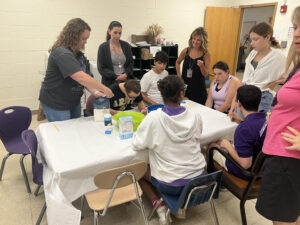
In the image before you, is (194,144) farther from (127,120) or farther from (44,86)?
(44,86)

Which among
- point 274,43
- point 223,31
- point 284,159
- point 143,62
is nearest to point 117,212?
point 284,159

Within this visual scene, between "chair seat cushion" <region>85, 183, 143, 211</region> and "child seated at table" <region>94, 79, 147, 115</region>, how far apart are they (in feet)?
2.66

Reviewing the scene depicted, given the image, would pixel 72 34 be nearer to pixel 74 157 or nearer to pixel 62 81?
pixel 62 81

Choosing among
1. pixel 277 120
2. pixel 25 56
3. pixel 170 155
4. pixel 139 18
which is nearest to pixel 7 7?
pixel 25 56

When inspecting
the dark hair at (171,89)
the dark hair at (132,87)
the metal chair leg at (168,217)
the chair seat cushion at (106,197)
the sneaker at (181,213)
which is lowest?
the metal chair leg at (168,217)

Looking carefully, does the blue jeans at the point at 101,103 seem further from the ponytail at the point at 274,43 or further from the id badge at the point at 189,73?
the ponytail at the point at 274,43

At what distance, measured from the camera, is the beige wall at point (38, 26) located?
3.56 meters

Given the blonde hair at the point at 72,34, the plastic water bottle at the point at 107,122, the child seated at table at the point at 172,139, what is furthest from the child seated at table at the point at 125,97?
the child seated at table at the point at 172,139

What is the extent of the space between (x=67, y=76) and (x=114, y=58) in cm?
115

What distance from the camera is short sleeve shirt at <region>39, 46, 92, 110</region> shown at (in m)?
1.77

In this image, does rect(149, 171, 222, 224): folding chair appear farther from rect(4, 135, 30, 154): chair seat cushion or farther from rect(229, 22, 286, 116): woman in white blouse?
rect(4, 135, 30, 154): chair seat cushion

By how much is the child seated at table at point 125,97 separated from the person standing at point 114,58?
1.91 ft

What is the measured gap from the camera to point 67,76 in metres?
1.81

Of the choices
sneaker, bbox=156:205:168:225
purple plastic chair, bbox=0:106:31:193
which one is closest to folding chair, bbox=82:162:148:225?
sneaker, bbox=156:205:168:225
